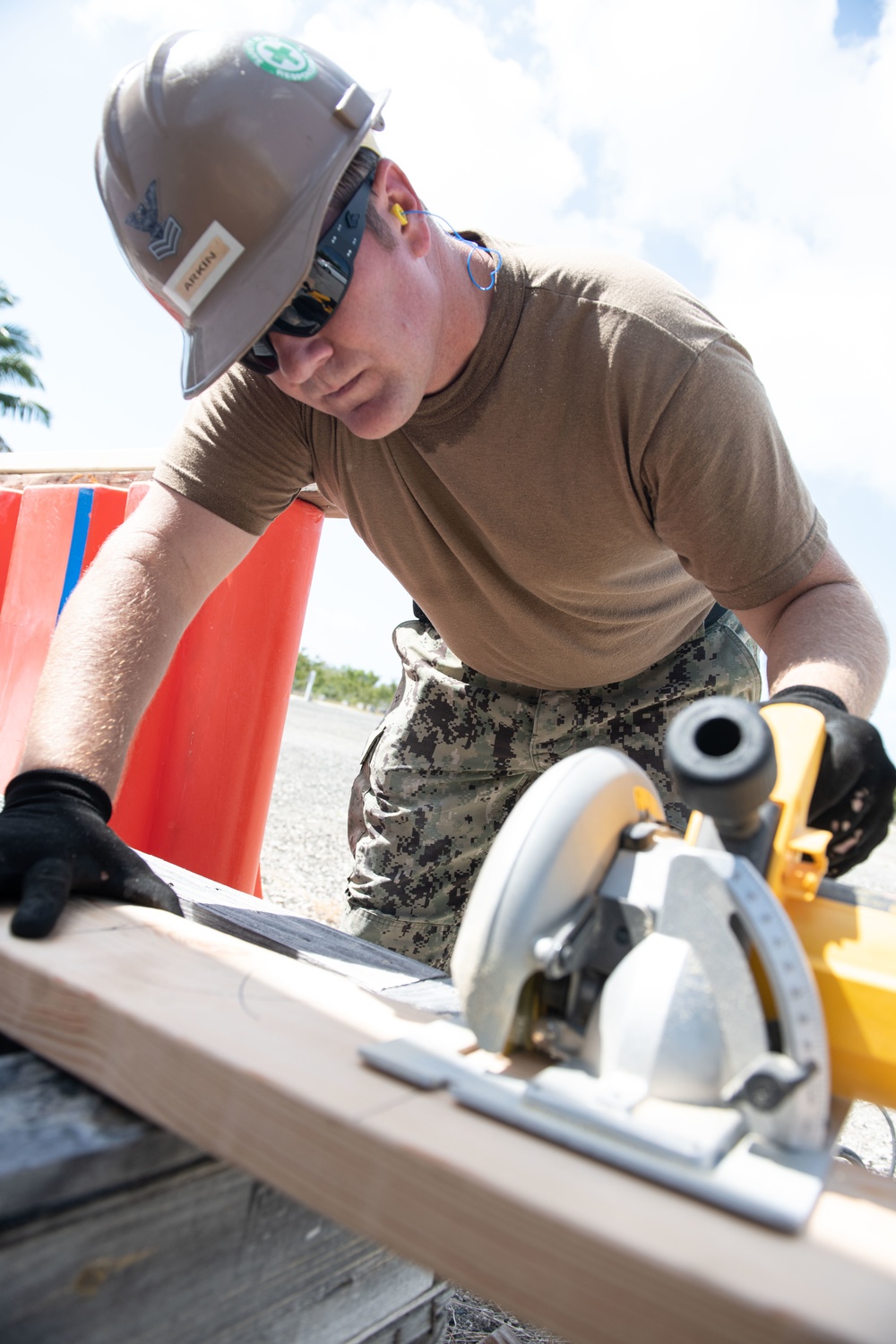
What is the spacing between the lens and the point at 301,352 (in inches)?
71.1

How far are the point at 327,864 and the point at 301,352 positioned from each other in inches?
169

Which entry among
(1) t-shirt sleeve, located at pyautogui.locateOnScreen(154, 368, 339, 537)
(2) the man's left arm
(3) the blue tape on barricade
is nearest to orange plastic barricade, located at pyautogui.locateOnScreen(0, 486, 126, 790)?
(3) the blue tape on barricade

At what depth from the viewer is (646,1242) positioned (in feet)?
2.21

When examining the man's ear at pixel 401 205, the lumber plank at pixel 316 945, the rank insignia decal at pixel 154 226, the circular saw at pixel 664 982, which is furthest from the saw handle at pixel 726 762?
the man's ear at pixel 401 205

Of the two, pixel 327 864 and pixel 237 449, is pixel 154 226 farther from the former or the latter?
pixel 327 864

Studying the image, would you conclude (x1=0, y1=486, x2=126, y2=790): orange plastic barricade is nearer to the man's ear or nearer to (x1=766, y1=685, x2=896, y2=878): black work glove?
the man's ear

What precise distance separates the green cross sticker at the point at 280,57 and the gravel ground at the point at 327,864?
2.34m

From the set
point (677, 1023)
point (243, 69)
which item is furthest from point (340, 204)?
point (677, 1023)

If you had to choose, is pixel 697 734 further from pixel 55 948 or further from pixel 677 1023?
pixel 55 948

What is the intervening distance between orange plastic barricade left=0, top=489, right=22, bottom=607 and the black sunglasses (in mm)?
2013

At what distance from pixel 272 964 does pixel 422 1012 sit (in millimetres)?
217

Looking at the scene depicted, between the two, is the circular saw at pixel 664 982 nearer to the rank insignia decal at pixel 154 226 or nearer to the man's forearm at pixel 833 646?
the man's forearm at pixel 833 646

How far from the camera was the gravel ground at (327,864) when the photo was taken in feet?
6.91

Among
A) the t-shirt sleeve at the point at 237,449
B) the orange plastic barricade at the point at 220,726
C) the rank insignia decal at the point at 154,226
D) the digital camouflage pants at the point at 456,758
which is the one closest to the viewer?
the rank insignia decal at the point at 154,226
